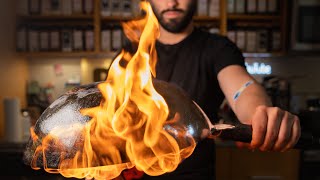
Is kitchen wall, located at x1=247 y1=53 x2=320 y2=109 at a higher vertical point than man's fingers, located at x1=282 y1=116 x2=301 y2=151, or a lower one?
lower

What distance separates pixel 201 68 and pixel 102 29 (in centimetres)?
A: 214

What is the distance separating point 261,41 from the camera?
3.53 meters

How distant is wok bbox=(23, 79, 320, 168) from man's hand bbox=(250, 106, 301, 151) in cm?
2

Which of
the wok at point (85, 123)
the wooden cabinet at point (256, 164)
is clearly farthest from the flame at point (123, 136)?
the wooden cabinet at point (256, 164)

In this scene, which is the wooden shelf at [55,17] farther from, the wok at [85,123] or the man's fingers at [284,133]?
the man's fingers at [284,133]

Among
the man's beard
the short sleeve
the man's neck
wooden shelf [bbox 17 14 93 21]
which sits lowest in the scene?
the short sleeve

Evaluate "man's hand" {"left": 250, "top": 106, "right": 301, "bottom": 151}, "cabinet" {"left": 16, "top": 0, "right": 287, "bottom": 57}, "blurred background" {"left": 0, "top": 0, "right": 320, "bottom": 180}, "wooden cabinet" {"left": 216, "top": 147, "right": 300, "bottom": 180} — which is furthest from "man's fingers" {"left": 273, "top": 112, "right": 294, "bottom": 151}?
"cabinet" {"left": 16, "top": 0, "right": 287, "bottom": 57}

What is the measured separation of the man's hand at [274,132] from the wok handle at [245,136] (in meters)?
0.01

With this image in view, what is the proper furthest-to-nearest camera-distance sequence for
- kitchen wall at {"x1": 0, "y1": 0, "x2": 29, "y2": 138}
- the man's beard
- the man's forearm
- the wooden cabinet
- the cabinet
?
1. the cabinet
2. kitchen wall at {"x1": 0, "y1": 0, "x2": 29, "y2": 138}
3. the wooden cabinet
4. the man's beard
5. the man's forearm

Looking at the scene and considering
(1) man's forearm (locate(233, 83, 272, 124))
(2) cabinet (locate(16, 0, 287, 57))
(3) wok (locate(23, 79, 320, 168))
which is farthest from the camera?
(2) cabinet (locate(16, 0, 287, 57))

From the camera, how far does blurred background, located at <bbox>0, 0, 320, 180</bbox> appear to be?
132 inches

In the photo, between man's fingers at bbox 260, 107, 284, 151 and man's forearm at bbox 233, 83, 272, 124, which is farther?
man's forearm at bbox 233, 83, 272, 124

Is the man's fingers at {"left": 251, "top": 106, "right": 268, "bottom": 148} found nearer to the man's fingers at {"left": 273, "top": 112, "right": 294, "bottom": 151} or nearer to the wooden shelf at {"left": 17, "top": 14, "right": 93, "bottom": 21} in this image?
the man's fingers at {"left": 273, "top": 112, "right": 294, "bottom": 151}

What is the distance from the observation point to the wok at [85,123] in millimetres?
719
